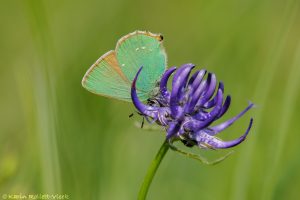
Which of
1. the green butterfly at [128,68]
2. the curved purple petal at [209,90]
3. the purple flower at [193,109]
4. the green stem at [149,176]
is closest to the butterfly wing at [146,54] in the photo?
the green butterfly at [128,68]

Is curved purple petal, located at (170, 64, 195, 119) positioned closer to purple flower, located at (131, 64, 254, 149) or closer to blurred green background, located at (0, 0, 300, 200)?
purple flower, located at (131, 64, 254, 149)

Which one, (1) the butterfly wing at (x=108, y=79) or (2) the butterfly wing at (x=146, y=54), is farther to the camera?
(2) the butterfly wing at (x=146, y=54)

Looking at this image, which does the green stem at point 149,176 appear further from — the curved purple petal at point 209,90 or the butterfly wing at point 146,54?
the butterfly wing at point 146,54

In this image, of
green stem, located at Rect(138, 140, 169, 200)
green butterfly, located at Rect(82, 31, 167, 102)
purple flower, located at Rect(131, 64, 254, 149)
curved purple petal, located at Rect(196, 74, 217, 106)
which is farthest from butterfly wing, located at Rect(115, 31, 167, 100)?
green stem, located at Rect(138, 140, 169, 200)

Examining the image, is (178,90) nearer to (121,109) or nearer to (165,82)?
(165,82)

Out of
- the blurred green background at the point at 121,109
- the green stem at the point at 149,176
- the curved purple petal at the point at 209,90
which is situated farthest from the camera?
the blurred green background at the point at 121,109

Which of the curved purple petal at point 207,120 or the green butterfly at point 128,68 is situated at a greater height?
the green butterfly at point 128,68

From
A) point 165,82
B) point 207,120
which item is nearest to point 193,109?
point 207,120
